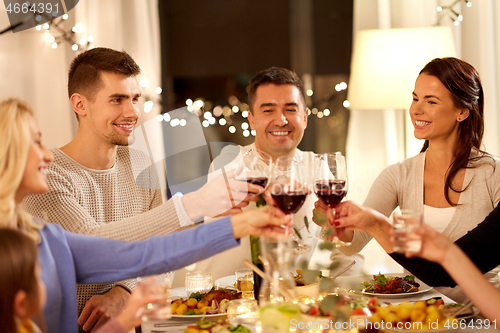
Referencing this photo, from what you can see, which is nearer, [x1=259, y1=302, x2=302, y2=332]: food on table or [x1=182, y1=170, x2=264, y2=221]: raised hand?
[x1=259, y1=302, x2=302, y2=332]: food on table

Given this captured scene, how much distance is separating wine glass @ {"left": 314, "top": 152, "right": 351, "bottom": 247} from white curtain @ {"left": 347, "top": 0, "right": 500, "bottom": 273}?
1.93 metres

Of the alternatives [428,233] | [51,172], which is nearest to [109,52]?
[51,172]

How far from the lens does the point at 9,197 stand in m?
1.14

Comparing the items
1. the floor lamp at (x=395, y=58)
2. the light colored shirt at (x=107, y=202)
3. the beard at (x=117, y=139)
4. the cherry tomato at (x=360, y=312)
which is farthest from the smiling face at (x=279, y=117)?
the cherry tomato at (x=360, y=312)

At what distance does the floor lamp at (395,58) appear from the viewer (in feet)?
9.18

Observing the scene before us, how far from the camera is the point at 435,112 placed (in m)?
2.24

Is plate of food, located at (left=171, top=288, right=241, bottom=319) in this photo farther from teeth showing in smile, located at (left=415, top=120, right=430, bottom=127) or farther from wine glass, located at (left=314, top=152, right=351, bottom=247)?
teeth showing in smile, located at (left=415, top=120, right=430, bottom=127)

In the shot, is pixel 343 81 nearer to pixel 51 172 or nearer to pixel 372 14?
pixel 372 14

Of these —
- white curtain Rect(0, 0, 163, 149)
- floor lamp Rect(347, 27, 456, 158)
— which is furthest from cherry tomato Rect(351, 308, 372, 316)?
white curtain Rect(0, 0, 163, 149)

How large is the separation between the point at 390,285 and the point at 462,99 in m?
1.10

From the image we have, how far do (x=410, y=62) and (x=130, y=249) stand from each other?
2162mm

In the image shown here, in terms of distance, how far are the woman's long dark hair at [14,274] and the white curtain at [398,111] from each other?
2570 millimetres

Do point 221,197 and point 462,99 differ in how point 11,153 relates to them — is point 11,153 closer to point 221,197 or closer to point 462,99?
point 221,197

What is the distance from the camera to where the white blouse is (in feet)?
7.11
